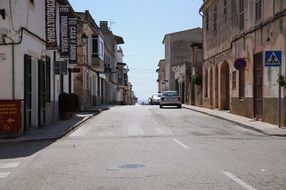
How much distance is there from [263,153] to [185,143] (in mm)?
2984

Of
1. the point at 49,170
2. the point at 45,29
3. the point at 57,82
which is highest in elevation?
the point at 45,29

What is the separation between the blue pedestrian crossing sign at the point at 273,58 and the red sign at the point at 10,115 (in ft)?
31.1

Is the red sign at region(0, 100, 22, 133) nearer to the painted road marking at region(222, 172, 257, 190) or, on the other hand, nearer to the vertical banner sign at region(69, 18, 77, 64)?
the painted road marking at region(222, 172, 257, 190)

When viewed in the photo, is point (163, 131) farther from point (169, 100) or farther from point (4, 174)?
point (169, 100)

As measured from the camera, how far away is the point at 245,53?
27672mm

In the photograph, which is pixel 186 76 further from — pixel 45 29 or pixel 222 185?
pixel 222 185

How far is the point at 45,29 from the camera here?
23.0m

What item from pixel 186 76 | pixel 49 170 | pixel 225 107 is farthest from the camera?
pixel 186 76

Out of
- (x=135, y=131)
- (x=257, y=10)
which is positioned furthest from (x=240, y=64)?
(x=135, y=131)

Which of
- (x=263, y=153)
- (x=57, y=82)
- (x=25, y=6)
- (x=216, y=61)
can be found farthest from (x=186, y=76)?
(x=263, y=153)

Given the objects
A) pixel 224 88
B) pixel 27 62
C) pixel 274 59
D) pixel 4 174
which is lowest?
pixel 4 174

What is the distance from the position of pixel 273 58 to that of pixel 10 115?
1013 cm

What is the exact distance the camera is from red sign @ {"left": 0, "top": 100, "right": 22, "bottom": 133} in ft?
58.0

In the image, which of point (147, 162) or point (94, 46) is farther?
point (94, 46)
